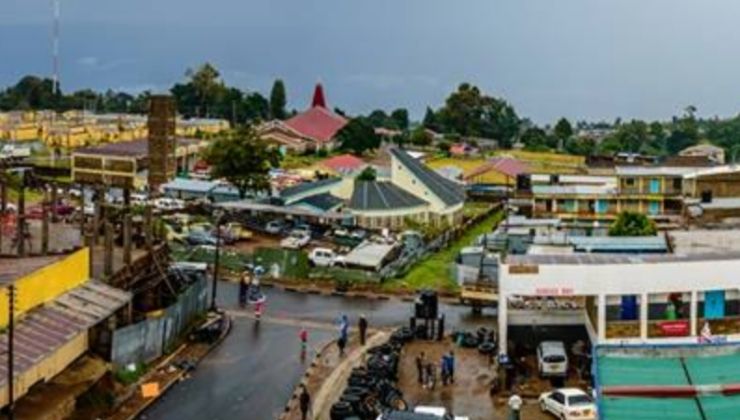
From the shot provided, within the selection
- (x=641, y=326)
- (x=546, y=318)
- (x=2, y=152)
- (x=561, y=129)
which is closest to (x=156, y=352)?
(x=546, y=318)

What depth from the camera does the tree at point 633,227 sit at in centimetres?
3994

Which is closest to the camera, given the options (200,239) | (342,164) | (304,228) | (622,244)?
(622,244)

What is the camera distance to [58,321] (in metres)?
23.3

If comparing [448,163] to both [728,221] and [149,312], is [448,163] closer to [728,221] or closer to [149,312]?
[728,221]

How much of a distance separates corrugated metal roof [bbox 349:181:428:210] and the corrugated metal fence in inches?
676

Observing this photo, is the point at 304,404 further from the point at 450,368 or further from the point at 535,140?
the point at 535,140

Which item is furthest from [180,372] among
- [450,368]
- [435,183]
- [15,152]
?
[15,152]

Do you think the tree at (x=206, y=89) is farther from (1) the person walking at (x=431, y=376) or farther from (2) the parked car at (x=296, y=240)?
(1) the person walking at (x=431, y=376)

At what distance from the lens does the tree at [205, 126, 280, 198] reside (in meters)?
52.6

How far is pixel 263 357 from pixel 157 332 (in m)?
2.80

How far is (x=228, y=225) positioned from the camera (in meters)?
46.3

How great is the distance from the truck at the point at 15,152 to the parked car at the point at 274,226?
22.6m

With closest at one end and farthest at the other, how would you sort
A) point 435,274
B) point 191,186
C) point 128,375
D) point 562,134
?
point 128,375, point 435,274, point 191,186, point 562,134

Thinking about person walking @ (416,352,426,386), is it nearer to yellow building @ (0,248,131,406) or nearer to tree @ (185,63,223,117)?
yellow building @ (0,248,131,406)
